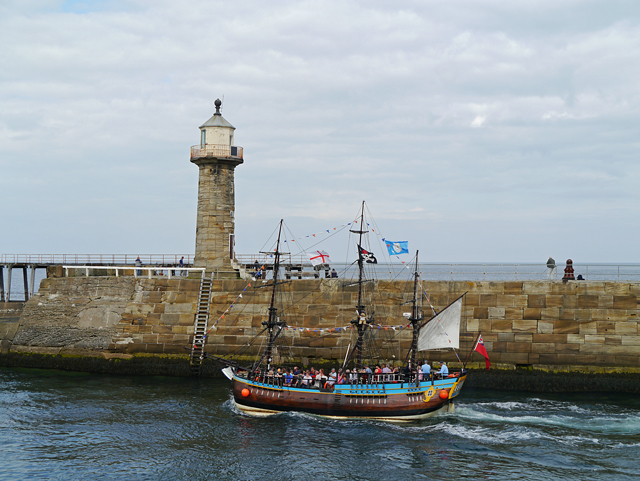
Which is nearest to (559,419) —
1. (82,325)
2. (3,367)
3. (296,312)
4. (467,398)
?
(467,398)

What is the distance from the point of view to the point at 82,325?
38094 millimetres

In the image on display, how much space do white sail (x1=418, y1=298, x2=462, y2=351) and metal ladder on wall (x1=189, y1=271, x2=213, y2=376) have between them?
12685 millimetres

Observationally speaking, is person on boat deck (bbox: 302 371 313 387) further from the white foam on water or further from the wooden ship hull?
the white foam on water

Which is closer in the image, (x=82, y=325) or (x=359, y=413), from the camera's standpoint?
(x=359, y=413)

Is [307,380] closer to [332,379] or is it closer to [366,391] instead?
[332,379]

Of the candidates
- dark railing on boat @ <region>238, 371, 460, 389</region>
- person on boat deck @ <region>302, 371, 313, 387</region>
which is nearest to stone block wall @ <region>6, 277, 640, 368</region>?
dark railing on boat @ <region>238, 371, 460, 389</region>

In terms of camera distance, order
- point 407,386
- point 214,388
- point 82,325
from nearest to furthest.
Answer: point 407,386
point 214,388
point 82,325

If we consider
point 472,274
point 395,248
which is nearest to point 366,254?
point 395,248

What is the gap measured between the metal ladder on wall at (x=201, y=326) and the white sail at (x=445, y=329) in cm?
1268

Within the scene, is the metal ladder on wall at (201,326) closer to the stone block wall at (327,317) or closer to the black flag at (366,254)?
the stone block wall at (327,317)

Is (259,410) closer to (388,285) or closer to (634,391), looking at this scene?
(388,285)

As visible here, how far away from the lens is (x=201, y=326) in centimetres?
3619

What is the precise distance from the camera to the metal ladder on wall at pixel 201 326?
3494 centimetres

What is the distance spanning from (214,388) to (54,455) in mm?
10694
